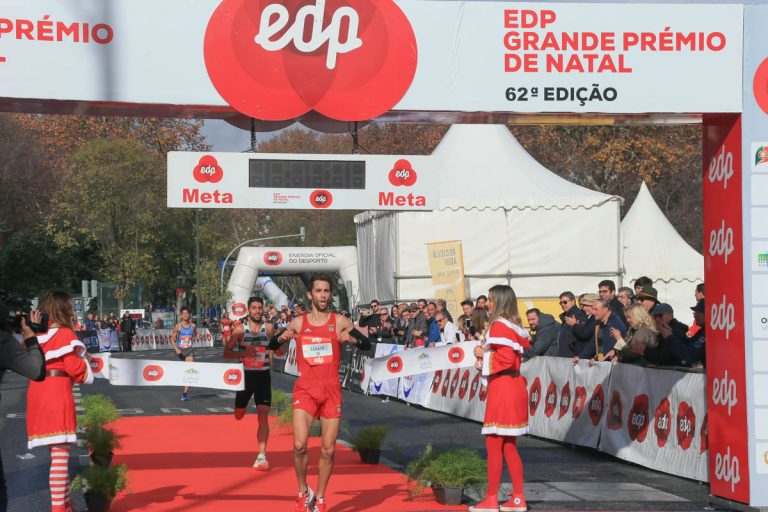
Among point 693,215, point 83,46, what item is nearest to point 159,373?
point 83,46

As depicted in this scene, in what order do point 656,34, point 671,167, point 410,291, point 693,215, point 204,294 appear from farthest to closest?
point 204,294 < point 693,215 < point 671,167 < point 410,291 < point 656,34

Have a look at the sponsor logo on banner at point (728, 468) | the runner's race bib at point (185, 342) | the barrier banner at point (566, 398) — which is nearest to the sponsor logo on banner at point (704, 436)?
the sponsor logo on banner at point (728, 468)

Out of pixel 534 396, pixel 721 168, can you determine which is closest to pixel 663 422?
pixel 721 168

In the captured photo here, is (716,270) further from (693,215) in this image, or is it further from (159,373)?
(693,215)

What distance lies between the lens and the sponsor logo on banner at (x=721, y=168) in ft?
36.3

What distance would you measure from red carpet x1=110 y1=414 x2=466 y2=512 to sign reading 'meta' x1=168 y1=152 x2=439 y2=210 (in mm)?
2584

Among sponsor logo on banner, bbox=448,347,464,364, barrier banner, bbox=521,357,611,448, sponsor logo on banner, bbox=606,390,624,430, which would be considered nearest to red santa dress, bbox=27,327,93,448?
sponsor logo on banner, bbox=448,347,464,364

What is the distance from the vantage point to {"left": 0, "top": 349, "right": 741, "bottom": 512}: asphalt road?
11273 millimetres

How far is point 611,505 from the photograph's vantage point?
11.0 meters

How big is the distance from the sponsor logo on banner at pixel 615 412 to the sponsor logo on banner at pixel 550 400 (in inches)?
71.3

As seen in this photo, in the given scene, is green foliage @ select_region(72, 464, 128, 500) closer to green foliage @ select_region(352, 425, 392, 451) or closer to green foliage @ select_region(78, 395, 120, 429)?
green foliage @ select_region(352, 425, 392, 451)

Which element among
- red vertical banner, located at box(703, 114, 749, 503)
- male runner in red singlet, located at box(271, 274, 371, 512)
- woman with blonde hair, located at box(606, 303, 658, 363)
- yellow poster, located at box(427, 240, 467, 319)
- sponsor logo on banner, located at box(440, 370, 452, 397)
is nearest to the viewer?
male runner in red singlet, located at box(271, 274, 371, 512)

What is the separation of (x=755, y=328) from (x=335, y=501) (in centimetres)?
392

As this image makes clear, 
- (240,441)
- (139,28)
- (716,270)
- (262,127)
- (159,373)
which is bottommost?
(240,441)
